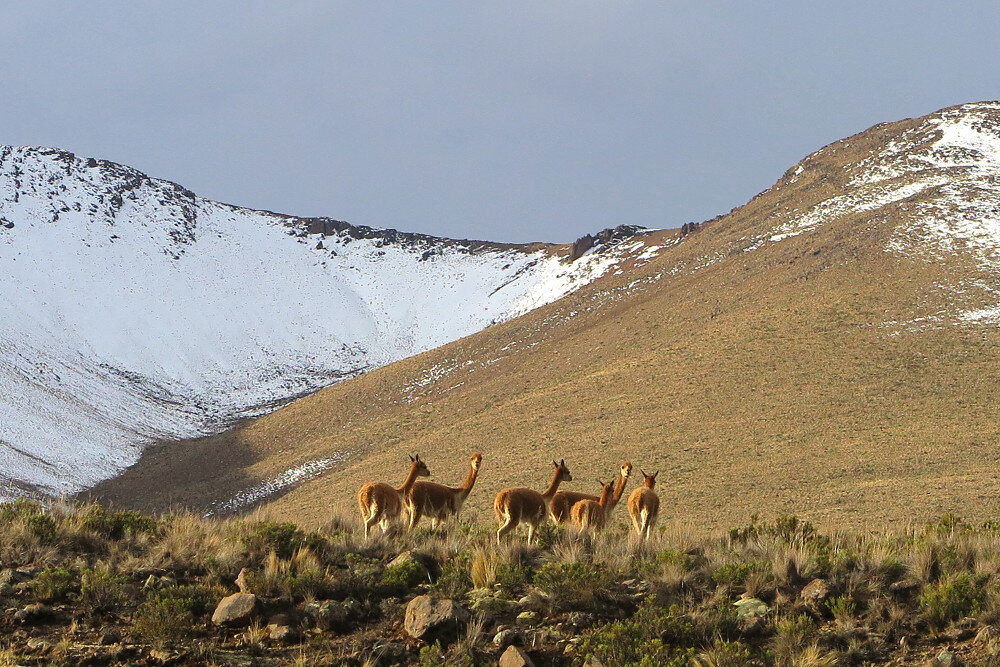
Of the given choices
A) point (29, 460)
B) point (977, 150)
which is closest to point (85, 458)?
point (29, 460)

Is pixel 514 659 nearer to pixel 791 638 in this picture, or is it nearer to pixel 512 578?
pixel 512 578

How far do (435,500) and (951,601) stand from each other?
649cm

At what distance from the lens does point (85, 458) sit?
226 ft

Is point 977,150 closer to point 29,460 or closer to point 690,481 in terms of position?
point 690,481

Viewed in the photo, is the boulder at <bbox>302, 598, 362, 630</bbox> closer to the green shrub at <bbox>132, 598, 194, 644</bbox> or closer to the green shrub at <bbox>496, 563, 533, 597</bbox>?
the green shrub at <bbox>132, 598, 194, 644</bbox>

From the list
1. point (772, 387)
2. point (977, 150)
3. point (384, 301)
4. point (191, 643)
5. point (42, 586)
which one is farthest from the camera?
point (384, 301)

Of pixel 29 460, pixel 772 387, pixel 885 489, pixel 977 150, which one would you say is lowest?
pixel 885 489

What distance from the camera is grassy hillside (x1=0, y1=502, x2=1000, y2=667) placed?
8719 mm

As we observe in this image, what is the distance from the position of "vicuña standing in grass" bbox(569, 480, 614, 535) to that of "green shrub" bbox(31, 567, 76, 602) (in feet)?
20.8

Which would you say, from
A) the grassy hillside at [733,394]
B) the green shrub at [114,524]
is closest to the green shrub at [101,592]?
the green shrub at [114,524]

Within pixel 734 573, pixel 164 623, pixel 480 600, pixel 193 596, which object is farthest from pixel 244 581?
pixel 734 573

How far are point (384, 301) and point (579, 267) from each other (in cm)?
2646

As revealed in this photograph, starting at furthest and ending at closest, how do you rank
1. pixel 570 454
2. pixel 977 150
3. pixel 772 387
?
1. pixel 977 150
2. pixel 772 387
3. pixel 570 454

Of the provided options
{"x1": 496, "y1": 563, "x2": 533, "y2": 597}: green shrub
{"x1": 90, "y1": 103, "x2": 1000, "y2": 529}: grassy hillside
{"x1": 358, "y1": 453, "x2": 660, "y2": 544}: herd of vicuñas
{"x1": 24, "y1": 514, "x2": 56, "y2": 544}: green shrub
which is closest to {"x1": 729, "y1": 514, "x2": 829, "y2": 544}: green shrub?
{"x1": 358, "y1": 453, "x2": 660, "y2": 544}: herd of vicuñas
